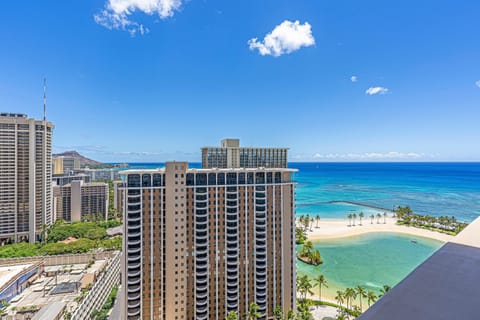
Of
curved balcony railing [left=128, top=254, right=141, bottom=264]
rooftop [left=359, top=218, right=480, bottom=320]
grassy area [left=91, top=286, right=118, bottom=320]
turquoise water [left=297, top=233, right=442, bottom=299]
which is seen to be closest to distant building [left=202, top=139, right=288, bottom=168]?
turquoise water [left=297, top=233, right=442, bottom=299]

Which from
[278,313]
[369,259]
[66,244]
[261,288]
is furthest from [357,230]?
[66,244]

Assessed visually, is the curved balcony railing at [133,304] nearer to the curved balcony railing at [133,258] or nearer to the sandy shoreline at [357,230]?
the curved balcony railing at [133,258]

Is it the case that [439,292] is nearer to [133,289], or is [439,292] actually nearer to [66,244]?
[133,289]

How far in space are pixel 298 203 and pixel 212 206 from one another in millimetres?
47317

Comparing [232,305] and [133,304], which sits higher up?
[133,304]

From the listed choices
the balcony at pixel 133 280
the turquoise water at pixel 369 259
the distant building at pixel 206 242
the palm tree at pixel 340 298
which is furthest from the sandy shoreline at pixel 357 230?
the balcony at pixel 133 280

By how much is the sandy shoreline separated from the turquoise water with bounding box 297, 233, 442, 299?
1.47 metres

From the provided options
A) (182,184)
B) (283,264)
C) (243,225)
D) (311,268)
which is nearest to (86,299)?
(182,184)

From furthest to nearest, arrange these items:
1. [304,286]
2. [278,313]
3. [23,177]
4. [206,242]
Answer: [23,177] → [304,286] → [206,242] → [278,313]

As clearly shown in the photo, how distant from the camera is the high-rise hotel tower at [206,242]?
1537cm

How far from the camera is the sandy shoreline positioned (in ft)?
116

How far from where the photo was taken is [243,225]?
57.6ft

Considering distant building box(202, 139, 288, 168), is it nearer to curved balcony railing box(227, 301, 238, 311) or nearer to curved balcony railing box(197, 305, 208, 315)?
curved balcony railing box(227, 301, 238, 311)

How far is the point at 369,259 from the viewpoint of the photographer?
28281 mm
